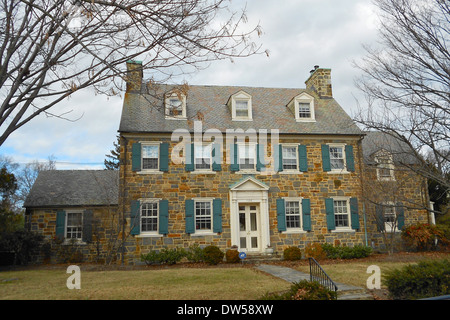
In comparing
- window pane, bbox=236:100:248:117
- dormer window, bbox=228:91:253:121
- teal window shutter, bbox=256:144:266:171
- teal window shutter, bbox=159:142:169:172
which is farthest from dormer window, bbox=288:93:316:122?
teal window shutter, bbox=159:142:169:172

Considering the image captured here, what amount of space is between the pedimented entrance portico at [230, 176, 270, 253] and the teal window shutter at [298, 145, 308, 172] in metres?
2.04

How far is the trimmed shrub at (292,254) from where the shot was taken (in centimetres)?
1580

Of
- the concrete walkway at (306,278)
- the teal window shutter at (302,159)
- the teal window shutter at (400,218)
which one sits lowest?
the concrete walkway at (306,278)

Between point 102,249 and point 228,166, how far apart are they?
700 cm

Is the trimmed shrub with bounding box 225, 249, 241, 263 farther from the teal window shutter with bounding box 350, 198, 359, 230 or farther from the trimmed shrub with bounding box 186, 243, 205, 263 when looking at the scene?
the teal window shutter with bounding box 350, 198, 359, 230

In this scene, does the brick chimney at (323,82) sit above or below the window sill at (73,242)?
above

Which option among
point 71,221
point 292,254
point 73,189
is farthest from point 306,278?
point 73,189

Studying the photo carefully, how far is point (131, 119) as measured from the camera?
16719 mm

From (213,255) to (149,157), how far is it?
5.15m

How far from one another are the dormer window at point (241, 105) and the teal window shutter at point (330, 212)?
5.42m

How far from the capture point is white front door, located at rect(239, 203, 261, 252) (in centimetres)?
1654

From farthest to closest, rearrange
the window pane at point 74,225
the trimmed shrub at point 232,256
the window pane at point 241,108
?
the window pane at point 241,108, the window pane at point 74,225, the trimmed shrub at point 232,256

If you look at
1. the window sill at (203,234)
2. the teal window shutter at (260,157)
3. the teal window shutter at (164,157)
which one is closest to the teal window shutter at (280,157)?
the teal window shutter at (260,157)

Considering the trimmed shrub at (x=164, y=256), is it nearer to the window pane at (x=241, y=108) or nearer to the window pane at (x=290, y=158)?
the window pane at (x=290, y=158)
